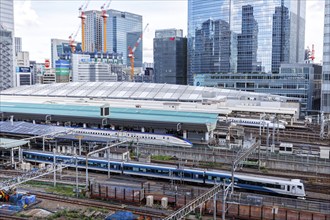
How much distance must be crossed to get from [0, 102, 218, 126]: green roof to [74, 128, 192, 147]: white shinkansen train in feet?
5.64

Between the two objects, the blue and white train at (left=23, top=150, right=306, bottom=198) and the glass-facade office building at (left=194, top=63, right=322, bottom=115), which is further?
the glass-facade office building at (left=194, top=63, right=322, bottom=115)

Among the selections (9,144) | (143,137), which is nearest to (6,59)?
(143,137)

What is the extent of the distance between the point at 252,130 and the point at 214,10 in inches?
2600

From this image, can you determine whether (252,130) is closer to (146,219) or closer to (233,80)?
(146,219)

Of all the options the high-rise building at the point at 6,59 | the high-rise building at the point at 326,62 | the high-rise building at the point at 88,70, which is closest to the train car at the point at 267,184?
the high-rise building at the point at 326,62

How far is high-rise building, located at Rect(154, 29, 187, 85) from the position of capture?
374 ft

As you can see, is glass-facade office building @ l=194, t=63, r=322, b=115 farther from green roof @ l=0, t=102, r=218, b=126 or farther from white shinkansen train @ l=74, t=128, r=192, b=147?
white shinkansen train @ l=74, t=128, r=192, b=147

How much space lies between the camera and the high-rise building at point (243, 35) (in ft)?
290

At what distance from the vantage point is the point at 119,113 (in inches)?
1531

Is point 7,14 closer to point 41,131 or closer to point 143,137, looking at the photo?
point 41,131

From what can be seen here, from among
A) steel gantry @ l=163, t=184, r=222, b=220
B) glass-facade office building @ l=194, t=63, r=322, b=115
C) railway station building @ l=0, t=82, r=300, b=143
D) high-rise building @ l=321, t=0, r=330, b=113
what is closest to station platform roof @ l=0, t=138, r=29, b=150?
railway station building @ l=0, t=82, r=300, b=143

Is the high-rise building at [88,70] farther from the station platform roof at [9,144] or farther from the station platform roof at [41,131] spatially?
the station platform roof at [9,144]

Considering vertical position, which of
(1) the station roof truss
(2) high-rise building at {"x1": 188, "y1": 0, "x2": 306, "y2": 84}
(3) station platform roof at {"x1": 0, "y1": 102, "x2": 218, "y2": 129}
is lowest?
(3) station platform roof at {"x1": 0, "y1": 102, "x2": 218, "y2": 129}

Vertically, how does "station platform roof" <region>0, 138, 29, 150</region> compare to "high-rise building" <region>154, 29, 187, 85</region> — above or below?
below
